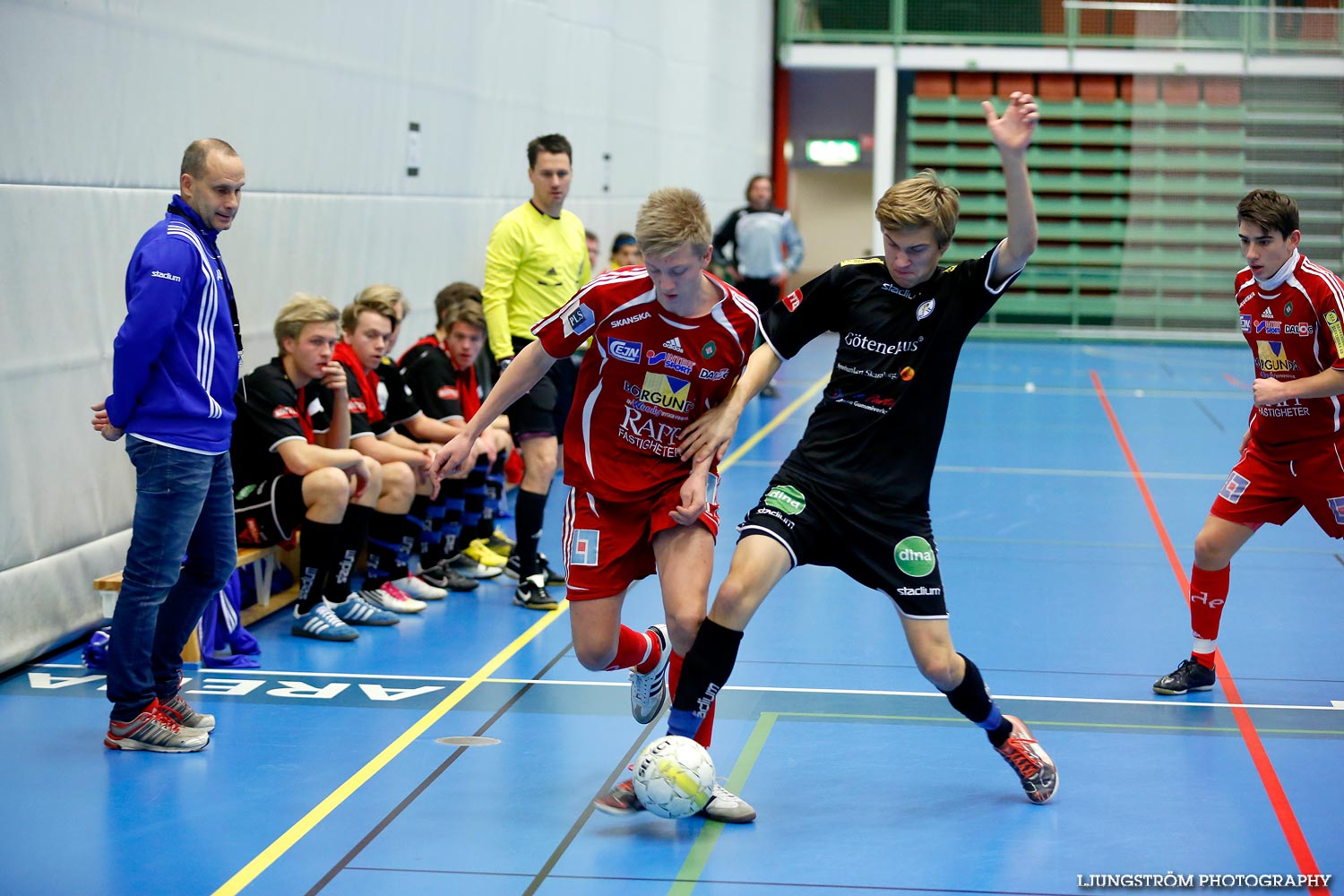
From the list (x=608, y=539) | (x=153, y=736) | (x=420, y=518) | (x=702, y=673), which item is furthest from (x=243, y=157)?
(x=702, y=673)

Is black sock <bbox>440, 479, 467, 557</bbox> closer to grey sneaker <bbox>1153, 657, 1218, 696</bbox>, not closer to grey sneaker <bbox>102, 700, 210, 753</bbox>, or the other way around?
grey sneaker <bbox>102, 700, 210, 753</bbox>

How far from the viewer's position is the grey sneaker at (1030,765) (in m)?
4.39

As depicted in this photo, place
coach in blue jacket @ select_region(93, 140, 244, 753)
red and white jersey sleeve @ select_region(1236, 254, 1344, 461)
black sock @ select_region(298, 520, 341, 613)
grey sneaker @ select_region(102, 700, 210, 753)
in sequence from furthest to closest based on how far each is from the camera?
black sock @ select_region(298, 520, 341, 613) → red and white jersey sleeve @ select_region(1236, 254, 1344, 461) → grey sneaker @ select_region(102, 700, 210, 753) → coach in blue jacket @ select_region(93, 140, 244, 753)

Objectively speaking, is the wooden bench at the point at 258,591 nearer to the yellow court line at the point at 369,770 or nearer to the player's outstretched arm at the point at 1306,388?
the yellow court line at the point at 369,770

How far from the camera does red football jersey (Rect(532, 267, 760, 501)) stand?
4.31m

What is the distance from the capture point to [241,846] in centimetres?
403

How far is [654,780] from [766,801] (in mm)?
513

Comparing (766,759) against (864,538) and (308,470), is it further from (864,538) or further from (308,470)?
(308,470)

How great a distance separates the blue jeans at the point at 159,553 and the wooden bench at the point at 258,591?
86 centimetres

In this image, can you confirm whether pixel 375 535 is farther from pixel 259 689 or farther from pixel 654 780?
pixel 654 780

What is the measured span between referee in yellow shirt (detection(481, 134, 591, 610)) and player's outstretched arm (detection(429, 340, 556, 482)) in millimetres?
2613

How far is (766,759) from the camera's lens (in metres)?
→ 4.83

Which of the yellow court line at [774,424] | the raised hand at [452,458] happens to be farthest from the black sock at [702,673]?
the yellow court line at [774,424]

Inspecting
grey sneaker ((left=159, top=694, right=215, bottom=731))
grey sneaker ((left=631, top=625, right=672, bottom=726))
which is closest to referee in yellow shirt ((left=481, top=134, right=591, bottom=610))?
grey sneaker ((left=159, top=694, right=215, bottom=731))
